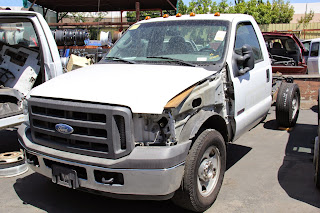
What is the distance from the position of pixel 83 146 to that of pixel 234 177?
229 cm

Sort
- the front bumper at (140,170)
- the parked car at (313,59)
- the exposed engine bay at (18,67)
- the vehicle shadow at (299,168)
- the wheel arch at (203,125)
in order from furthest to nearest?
1. the parked car at (313,59)
2. the exposed engine bay at (18,67)
3. the vehicle shadow at (299,168)
4. the wheel arch at (203,125)
5. the front bumper at (140,170)

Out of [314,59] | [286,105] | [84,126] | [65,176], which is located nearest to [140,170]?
[84,126]

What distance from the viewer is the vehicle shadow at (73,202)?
3.88 m

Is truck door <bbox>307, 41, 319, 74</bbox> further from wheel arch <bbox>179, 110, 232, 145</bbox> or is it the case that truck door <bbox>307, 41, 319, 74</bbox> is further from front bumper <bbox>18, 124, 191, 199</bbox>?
front bumper <bbox>18, 124, 191, 199</bbox>

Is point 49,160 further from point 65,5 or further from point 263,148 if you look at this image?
point 65,5

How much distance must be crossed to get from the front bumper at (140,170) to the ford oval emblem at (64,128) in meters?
0.24

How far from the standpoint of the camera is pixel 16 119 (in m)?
4.75

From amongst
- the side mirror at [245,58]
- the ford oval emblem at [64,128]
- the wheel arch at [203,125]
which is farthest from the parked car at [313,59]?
the ford oval emblem at [64,128]

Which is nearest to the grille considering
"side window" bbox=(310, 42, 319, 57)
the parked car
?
the parked car

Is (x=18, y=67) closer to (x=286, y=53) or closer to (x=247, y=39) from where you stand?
(x=247, y=39)

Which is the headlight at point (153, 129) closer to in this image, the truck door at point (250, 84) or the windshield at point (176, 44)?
the windshield at point (176, 44)

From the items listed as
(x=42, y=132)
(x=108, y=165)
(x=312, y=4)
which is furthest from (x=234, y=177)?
(x=312, y=4)

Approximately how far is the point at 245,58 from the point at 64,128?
243 centimetres

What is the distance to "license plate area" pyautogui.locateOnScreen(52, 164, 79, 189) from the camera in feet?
10.7
